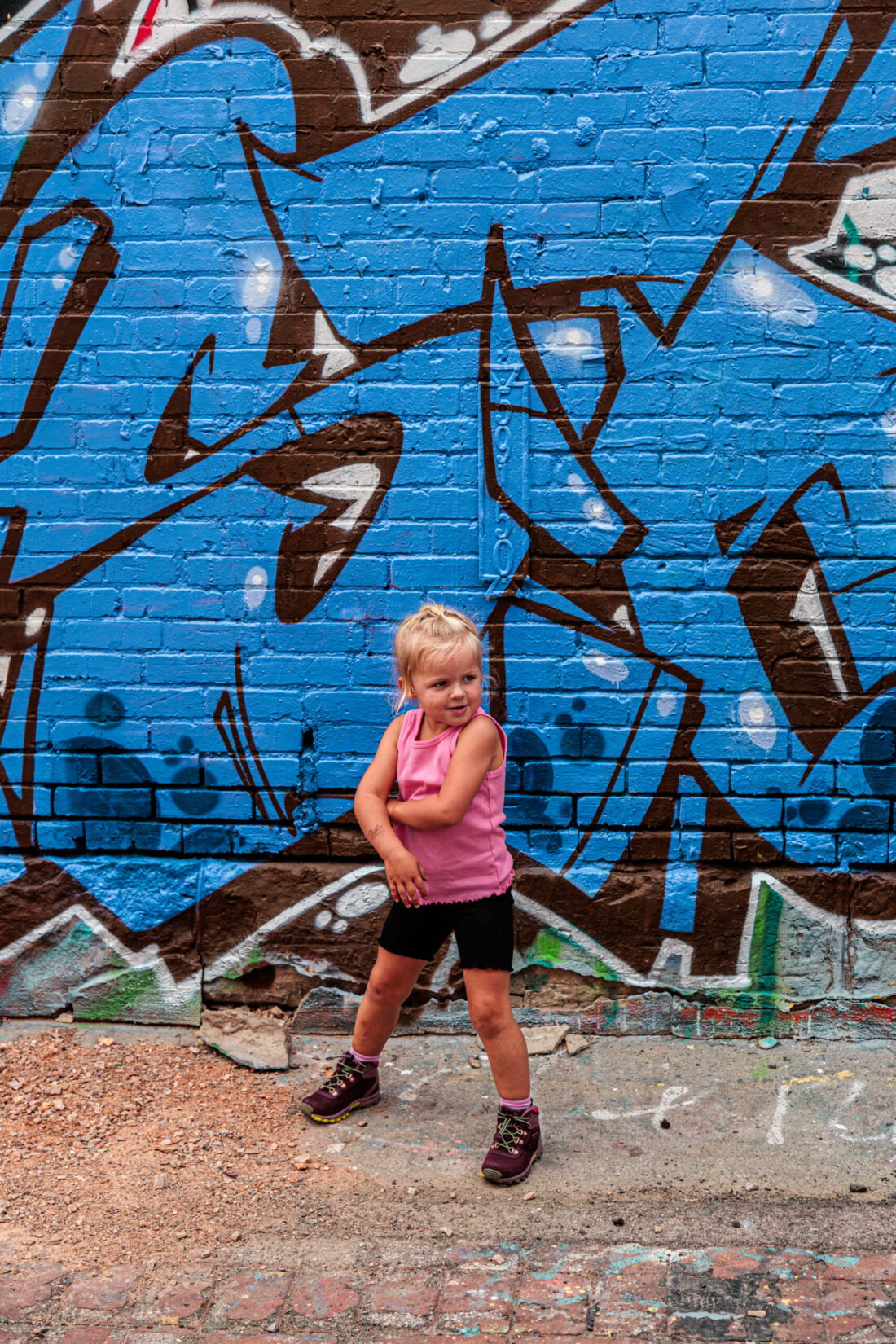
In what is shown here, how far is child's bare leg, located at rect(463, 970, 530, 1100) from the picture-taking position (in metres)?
2.91

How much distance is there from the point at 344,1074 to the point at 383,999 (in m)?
0.27

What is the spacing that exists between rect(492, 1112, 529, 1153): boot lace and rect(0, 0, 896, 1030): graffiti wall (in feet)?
2.23

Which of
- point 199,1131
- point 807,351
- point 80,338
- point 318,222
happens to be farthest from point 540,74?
point 199,1131

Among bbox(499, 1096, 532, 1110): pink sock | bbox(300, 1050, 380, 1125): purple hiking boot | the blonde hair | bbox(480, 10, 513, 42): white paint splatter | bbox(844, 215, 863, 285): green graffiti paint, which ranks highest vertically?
bbox(480, 10, 513, 42): white paint splatter

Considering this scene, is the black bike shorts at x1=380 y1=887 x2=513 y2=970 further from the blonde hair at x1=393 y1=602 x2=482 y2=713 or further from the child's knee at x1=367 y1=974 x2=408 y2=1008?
the blonde hair at x1=393 y1=602 x2=482 y2=713

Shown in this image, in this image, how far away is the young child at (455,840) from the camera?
112 inches

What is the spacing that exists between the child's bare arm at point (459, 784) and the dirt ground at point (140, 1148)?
3.16ft

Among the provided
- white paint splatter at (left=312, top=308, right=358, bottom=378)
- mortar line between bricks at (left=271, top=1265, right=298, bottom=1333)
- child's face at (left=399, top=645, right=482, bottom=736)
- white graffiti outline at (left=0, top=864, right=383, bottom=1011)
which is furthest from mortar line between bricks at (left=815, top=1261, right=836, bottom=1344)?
white paint splatter at (left=312, top=308, right=358, bottom=378)

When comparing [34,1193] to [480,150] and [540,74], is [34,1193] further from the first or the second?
[540,74]

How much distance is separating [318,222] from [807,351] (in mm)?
1504

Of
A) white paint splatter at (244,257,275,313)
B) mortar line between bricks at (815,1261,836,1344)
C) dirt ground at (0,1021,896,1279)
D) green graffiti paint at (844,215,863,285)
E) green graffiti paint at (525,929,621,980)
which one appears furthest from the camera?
green graffiti paint at (525,929,621,980)

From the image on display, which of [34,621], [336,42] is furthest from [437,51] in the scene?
[34,621]

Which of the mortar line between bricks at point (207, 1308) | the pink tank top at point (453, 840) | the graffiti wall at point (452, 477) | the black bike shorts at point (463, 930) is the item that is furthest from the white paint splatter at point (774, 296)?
the mortar line between bricks at point (207, 1308)

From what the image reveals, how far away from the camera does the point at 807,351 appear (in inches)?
134
